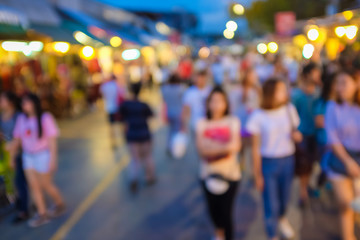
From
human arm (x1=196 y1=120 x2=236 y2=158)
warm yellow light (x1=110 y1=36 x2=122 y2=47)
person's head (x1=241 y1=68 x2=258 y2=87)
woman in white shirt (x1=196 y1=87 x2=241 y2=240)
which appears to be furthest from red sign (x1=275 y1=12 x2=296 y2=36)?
human arm (x1=196 y1=120 x2=236 y2=158)

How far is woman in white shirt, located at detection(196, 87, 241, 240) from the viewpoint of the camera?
12.5 ft

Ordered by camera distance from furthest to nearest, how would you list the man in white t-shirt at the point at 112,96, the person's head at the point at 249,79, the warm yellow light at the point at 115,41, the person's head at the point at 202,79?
the warm yellow light at the point at 115,41, the man in white t-shirt at the point at 112,96, the person's head at the point at 202,79, the person's head at the point at 249,79

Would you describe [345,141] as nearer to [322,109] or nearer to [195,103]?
[322,109]

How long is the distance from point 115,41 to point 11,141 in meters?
14.0

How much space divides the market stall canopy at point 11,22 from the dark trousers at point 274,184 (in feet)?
24.1

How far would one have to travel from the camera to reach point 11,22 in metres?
9.55

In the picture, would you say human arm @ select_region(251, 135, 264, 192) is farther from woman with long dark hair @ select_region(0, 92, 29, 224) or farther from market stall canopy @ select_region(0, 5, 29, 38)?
market stall canopy @ select_region(0, 5, 29, 38)

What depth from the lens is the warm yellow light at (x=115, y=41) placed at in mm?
17656

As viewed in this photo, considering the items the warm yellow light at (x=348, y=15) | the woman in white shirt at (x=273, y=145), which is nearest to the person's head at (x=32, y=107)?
the woman in white shirt at (x=273, y=145)

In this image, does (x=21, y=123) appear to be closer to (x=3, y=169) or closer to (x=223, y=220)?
(x=3, y=169)

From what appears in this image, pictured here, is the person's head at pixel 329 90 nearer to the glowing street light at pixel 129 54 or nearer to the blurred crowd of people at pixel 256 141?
the blurred crowd of people at pixel 256 141

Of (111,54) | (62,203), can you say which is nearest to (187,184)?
(62,203)

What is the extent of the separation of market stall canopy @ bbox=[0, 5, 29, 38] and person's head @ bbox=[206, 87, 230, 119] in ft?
22.1

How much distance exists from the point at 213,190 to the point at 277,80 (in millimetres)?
1368
